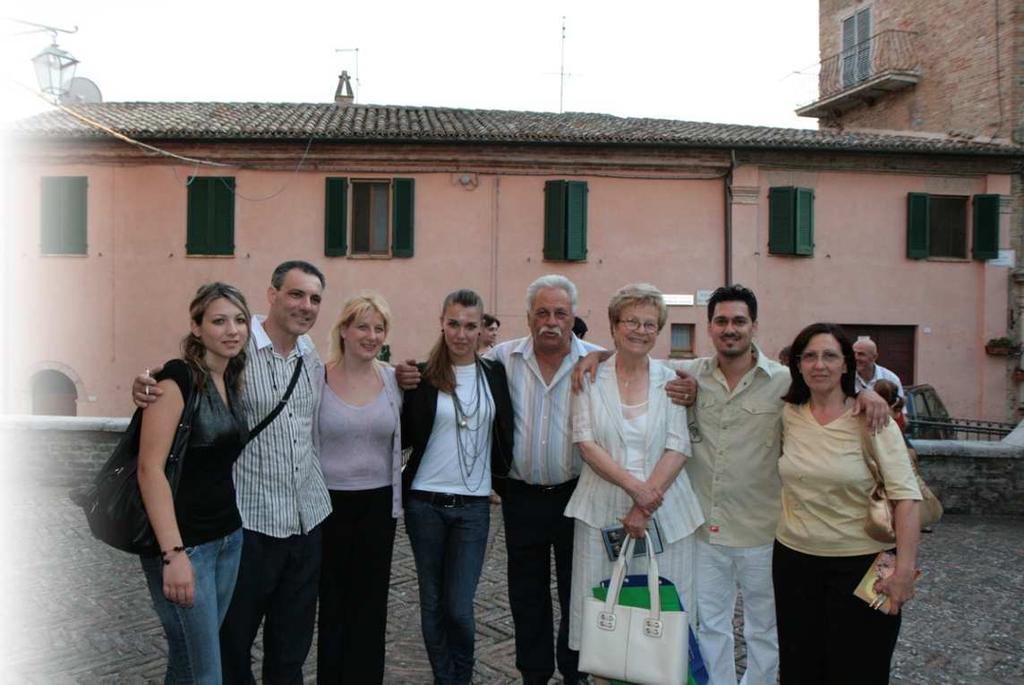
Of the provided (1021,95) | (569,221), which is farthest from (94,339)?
(1021,95)

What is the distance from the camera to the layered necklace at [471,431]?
3.59 m

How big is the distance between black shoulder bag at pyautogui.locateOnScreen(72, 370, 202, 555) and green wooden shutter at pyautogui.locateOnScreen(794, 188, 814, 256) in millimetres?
15775

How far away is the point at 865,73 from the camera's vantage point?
22.0 metres

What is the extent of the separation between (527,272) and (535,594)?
13.0m

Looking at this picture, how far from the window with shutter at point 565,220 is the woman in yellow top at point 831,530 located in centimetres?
1323

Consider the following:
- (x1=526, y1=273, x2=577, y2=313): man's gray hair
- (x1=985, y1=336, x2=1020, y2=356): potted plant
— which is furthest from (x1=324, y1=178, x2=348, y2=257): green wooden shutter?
(x1=985, y1=336, x2=1020, y2=356): potted plant

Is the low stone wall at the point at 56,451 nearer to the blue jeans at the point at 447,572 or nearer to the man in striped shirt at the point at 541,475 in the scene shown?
the blue jeans at the point at 447,572

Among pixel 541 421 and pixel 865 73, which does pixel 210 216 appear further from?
pixel 865 73

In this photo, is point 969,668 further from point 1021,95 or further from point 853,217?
point 1021,95

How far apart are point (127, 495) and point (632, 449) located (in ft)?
6.36

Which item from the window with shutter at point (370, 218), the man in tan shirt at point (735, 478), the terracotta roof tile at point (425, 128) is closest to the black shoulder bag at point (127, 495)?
the man in tan shirt at point (735, 478)

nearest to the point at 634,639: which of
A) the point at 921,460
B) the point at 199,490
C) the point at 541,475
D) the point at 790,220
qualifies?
the point at 541,475

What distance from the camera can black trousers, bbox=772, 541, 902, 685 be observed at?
2.91m

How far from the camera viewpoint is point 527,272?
1648cm
